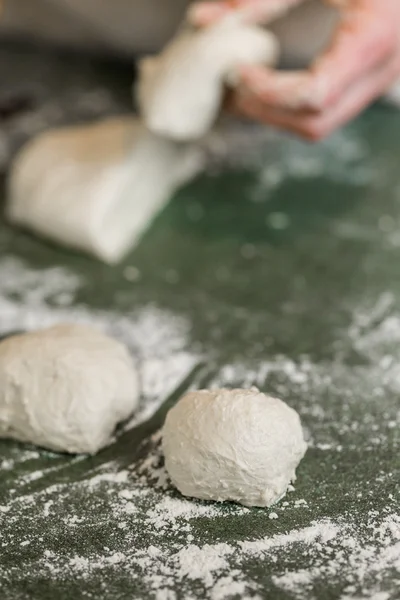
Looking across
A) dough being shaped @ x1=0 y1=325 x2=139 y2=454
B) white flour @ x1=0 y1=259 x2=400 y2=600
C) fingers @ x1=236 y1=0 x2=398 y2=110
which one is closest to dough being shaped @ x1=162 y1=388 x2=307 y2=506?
white flour @ x1=0 y1=259 x2=400 y2=600

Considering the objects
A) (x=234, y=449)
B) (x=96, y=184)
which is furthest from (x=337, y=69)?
(x=234, y=449)

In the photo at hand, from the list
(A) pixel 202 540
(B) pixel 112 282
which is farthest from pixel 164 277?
(A) pixel 202 540

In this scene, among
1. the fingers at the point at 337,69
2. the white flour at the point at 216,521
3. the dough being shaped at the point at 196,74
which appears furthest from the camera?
the dough being shaped at the point at 196,74

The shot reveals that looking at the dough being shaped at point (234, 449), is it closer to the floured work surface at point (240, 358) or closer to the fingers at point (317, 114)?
the floured work surface at point (240, 358)

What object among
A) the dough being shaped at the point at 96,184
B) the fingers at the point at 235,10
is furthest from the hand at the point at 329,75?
the dough being shaped at the point at 96,184

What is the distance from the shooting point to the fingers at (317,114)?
1.76 meters

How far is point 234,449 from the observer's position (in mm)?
1242

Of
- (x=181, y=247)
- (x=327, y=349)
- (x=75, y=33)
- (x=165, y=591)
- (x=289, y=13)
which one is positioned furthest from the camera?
(x=75, y=33)

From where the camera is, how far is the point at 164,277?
185 centimetres

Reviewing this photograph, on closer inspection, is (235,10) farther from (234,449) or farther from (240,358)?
(234,449)

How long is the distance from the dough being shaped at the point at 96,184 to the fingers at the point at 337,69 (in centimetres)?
38

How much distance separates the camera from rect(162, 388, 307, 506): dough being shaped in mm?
1242

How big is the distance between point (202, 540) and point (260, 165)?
128 cm

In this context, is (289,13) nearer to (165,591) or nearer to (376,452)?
(376,452)
